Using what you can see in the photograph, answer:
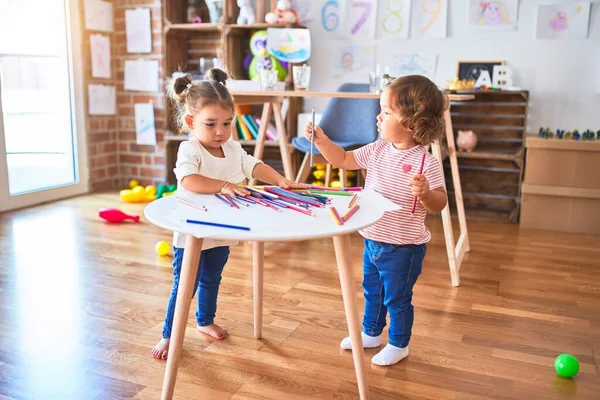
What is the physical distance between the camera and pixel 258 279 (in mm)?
1646

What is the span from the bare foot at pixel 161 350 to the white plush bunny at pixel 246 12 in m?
2.44

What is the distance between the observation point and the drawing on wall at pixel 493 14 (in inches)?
128

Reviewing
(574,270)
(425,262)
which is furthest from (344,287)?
(574,270)

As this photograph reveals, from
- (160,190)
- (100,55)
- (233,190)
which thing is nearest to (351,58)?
(160,190)

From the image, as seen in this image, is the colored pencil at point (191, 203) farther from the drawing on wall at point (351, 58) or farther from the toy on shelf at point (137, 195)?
the drawing on wall at point (351, 58)

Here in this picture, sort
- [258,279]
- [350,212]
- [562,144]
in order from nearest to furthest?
[350,212]
[258,279]
[562,144]

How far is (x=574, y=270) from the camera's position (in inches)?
94.0

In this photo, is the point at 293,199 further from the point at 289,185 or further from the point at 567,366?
the point at 567,366

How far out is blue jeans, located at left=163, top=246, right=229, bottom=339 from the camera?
5.08ft

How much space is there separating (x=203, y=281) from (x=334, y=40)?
2.40 meters

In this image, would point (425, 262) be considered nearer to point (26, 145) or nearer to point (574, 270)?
point (574, 270)

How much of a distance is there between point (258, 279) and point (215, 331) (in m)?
0.22

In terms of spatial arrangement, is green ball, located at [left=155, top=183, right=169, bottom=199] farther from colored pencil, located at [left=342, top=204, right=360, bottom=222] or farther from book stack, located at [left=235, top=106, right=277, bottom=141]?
colored pencil, located at [left=342, top=204, right=360, bottom=222]

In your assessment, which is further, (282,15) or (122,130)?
(122,130)
